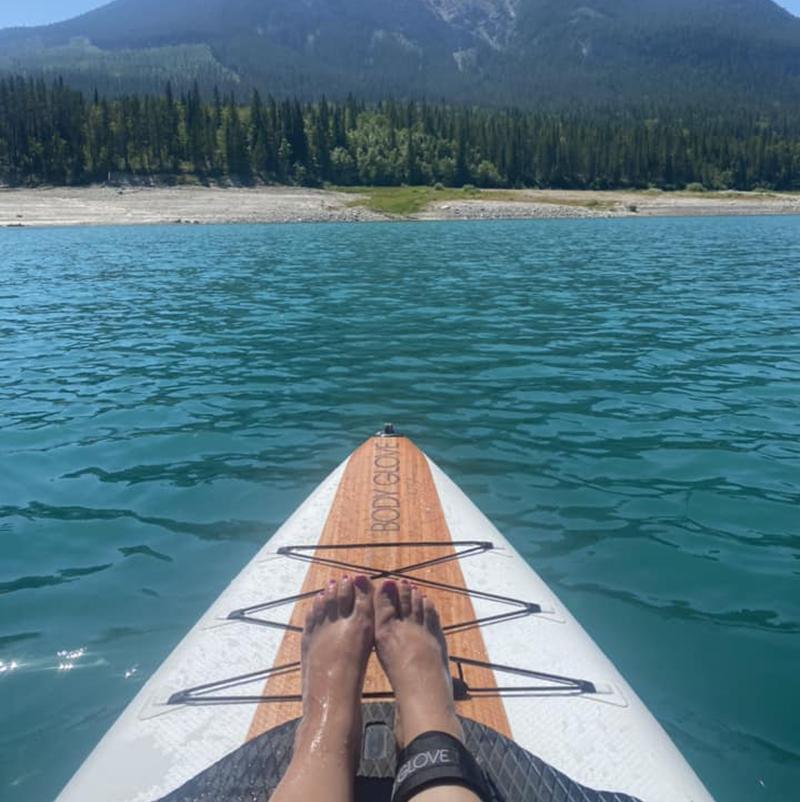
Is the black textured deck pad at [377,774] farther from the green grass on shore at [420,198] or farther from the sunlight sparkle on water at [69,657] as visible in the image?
the green grass on shore at [420,198]

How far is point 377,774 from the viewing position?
11.6 feet

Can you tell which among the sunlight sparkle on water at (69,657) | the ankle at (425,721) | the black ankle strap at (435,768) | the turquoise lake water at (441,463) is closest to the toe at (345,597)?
the ankle at (425,721)

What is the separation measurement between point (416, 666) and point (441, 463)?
510 cm

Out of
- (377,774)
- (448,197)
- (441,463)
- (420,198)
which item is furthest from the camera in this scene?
(448,197)

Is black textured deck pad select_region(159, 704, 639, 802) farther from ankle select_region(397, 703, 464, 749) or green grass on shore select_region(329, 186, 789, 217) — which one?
green grass on shore select_region(329, 186, 789, 217)

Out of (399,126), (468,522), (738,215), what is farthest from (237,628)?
(399,126)

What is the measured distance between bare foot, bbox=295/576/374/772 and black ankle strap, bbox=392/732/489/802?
1.08 feet

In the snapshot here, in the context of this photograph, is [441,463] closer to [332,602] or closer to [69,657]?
[332,602]

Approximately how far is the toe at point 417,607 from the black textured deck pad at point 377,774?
0.87m

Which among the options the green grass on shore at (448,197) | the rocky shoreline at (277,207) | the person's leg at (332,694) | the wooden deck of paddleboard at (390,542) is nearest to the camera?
the person's leg at (332,694)

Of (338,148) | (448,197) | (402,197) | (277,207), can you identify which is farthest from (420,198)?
(338,148)

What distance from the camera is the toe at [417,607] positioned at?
456 cm

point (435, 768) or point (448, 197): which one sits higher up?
point (448, 197)

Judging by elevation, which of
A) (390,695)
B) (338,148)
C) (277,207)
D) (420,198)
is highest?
(338,148)
